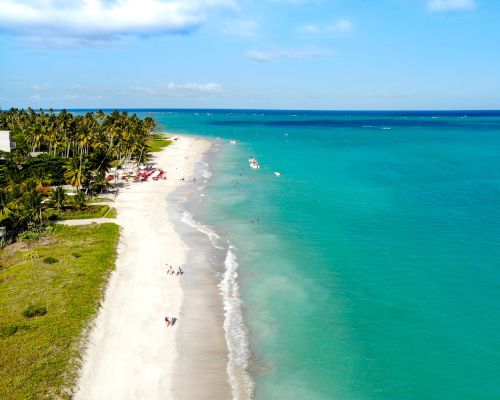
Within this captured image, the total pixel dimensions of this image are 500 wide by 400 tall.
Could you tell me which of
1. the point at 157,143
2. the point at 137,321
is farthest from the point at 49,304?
the point at 157,143

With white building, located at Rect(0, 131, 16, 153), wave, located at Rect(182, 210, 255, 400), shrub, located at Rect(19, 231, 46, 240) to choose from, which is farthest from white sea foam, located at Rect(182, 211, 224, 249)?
white building, located at Rect(0, 131, 16, 153)

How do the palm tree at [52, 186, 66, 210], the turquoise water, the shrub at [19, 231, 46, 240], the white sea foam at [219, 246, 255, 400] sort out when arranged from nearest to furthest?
the white sea foam at [219, 246, 255, 400], the turquoise water, the shrub at [19, 231, 46, 240], the palm tree at [52, 186, 66, 210]

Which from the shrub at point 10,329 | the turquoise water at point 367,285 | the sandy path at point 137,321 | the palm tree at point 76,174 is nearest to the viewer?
the sandy path at point 137,321

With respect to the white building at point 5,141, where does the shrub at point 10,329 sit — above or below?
below

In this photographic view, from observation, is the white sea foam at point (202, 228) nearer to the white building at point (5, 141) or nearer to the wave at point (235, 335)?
the wave at point (235, 335)

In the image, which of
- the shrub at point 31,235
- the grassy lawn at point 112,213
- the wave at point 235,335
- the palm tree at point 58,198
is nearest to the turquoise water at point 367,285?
the wave at point 235,335

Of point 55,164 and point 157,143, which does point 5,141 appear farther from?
point 157,143

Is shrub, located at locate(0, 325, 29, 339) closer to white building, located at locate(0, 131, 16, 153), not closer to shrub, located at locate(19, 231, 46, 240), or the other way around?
shrub, located at locate(19, 231, 46, 240)
